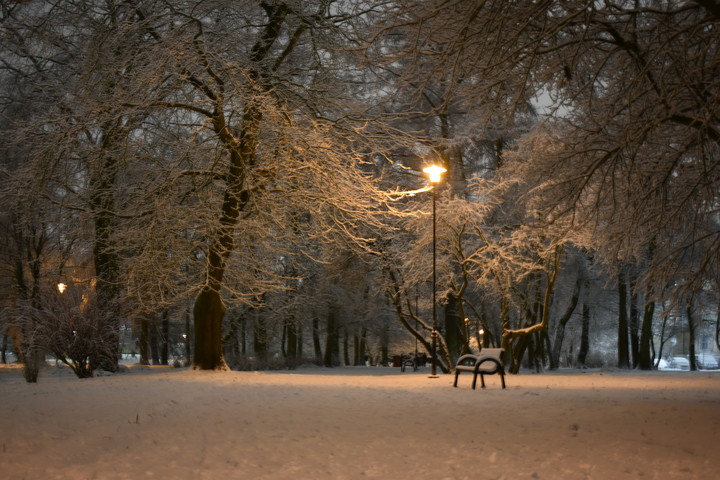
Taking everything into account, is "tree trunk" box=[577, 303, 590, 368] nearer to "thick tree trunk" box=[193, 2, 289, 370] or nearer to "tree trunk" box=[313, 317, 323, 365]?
"tree trunk" box=[313, 317, 323, 365]

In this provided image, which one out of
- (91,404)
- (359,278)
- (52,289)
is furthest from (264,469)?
(359,278)

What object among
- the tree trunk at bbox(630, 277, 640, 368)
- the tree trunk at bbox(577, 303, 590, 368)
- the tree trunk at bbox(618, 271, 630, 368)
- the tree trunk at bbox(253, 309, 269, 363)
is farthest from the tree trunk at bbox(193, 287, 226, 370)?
the tree trunk at bbox(630, 277, 640, 368)

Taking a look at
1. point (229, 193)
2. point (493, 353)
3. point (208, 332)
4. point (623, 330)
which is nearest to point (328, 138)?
point (229, 193)

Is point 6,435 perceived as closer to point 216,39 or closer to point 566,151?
point 566,151

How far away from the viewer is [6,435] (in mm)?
5984

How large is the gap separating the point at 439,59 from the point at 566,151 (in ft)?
10.0

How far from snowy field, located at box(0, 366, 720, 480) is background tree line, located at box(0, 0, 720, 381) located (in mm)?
2990

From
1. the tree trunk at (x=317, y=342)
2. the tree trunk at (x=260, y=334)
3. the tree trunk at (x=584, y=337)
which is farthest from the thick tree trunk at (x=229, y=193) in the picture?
the tree trunk at (x=584, y=337)

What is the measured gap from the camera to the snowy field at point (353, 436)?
4.91m

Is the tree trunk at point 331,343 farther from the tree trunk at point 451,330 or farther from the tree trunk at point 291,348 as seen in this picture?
the tree trunk at point 451,330

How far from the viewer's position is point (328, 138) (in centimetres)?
1249

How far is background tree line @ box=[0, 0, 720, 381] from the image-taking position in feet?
23.7

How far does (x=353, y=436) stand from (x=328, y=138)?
7446 mm

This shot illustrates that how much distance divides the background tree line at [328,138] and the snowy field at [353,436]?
2.99m
